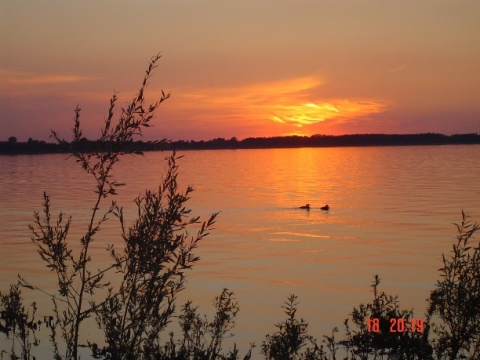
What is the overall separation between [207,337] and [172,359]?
740 cm

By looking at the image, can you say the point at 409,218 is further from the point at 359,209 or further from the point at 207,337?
the point at 207,337

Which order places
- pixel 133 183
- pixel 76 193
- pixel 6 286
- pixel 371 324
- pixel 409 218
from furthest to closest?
pixel 133 183 → pixel 76 193 → pixel 409 218 → pixel 6 286 → pixel 371 324

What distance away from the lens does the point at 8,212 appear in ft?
141

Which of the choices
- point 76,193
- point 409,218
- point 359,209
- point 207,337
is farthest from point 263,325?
point 76,193

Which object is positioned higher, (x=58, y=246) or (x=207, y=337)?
(x=58, y=246)
